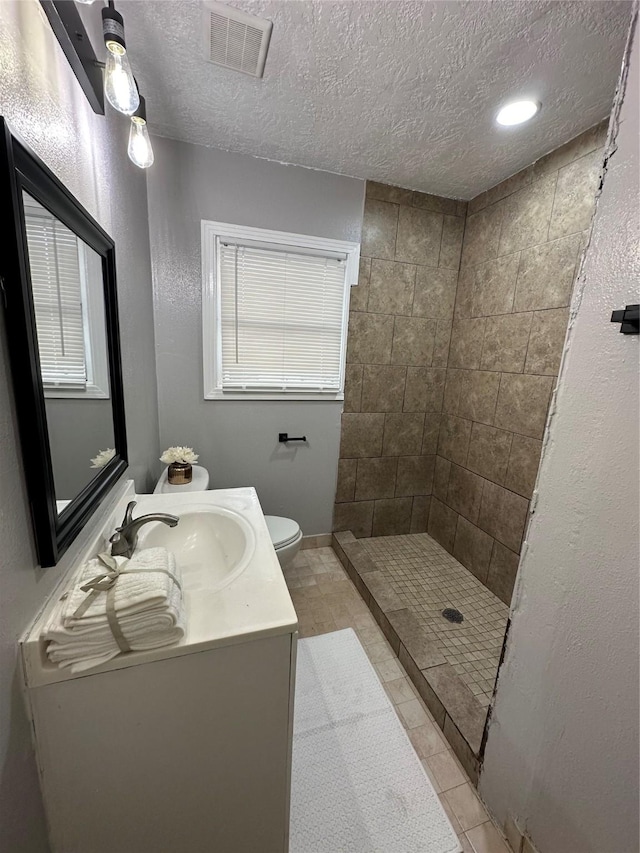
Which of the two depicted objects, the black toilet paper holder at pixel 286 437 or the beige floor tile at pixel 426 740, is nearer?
the beige floor tile at pixel 426 740

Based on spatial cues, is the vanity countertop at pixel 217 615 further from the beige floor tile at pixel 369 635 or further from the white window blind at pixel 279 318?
the white window blind at pixel 279 318

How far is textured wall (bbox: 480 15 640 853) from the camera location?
675mm

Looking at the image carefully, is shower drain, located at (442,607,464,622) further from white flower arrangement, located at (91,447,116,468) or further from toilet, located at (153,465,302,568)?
white flower arrangement, located at (91,447,116,468)

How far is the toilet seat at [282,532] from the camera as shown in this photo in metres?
1.77

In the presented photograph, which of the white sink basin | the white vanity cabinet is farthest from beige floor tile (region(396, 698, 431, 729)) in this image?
the white sink basin

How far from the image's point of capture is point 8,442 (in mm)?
570

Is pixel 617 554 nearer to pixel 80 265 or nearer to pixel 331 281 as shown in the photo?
pixel 80 265

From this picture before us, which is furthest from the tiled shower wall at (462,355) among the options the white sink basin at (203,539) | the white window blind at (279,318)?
the white sink basin at (203,539)

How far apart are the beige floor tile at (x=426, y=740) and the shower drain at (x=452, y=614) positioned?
0.55 meters

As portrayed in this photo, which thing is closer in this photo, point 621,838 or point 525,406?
point 621,838

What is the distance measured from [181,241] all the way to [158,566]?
178cm

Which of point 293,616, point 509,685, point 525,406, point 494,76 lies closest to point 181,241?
point 494,76

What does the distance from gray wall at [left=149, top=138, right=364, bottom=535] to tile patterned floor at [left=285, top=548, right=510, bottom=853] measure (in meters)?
0.43

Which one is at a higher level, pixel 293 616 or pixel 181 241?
pixel 181 241
